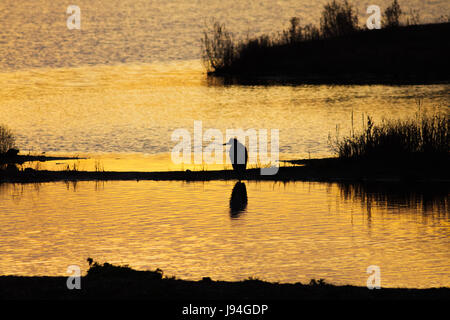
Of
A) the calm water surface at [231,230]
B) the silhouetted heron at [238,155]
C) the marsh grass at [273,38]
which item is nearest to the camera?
the calm water surface at [231,230]

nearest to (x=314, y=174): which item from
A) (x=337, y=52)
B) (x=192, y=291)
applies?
(x=192, y=291)

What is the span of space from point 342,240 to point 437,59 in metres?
40.3

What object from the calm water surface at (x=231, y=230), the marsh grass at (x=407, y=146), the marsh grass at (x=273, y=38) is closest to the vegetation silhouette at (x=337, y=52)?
the marsh grass at (x=273, y=38)

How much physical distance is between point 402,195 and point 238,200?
11.4ft

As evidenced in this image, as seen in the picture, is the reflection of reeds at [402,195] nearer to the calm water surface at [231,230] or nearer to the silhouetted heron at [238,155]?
the calm water surface at [231,230]

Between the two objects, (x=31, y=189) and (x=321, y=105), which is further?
(x=321, y=105)

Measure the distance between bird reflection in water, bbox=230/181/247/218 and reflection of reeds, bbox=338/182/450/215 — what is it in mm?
2077

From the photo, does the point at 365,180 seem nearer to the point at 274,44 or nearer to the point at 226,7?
the point at 274,44

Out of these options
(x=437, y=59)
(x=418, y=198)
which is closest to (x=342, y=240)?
(x=418, y=198)

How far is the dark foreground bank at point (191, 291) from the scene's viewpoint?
317 inches

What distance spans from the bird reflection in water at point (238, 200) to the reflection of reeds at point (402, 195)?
81.8 inches

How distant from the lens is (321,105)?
3462 cm

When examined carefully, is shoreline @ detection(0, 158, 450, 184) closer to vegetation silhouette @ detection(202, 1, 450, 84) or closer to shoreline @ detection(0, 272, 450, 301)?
shoreline @ detection(0, 272, 450, 301)

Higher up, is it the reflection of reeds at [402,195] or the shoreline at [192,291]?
the reflection of reeds at [402,195]
